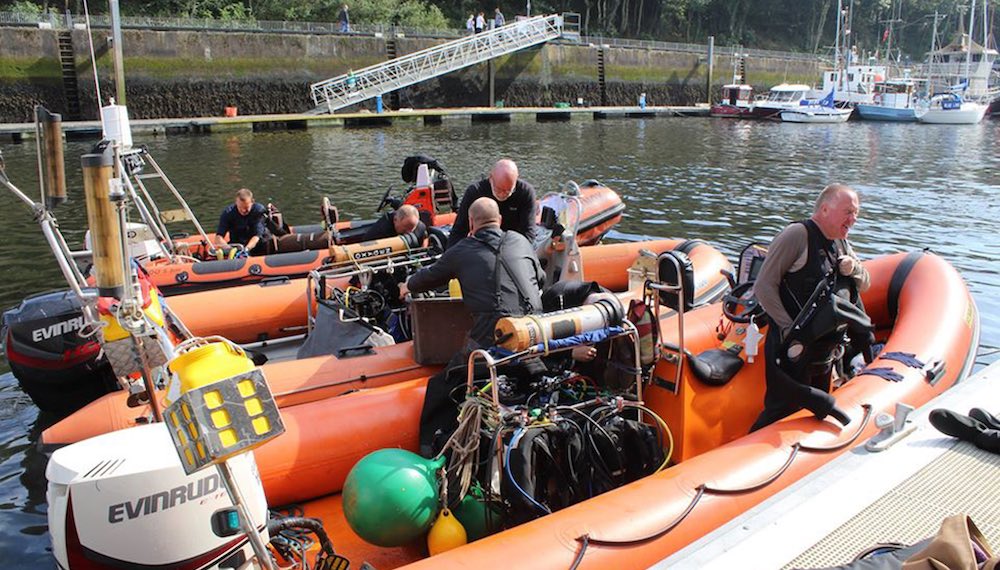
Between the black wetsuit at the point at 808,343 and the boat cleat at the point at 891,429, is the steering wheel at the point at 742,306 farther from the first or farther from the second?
the boat cleat at the point at 891,429

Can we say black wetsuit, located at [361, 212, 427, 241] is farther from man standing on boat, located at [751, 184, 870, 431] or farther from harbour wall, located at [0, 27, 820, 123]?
harbour wall, located at [0, 27, 820, 123]

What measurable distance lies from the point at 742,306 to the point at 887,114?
112ft

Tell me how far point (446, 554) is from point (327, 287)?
3.93m

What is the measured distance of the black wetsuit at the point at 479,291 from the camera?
163 inches

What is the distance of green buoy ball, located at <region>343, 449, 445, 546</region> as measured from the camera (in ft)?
10.6

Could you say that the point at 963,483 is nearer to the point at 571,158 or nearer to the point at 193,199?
the point at 193,199

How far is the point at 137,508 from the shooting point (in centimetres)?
256

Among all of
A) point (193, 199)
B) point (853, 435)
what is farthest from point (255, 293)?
point (193, 199)

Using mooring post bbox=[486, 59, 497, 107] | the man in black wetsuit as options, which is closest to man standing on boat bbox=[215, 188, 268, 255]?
the man in black wetsuit

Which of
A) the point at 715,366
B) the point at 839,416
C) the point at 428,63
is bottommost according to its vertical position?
the point at 839,416

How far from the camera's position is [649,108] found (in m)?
35.6

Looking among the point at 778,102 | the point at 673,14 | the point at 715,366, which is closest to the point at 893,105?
the point at 778,102

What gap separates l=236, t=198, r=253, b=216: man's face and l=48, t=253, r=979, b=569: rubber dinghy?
16.6 ft

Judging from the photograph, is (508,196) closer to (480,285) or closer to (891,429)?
(480,285)
